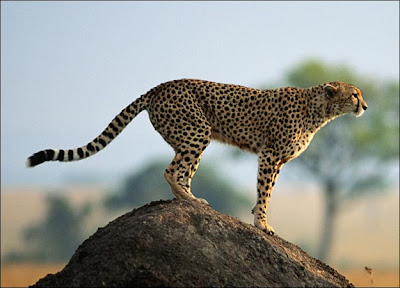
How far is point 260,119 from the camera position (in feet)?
25.2

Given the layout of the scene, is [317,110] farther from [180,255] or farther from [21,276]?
[21,276]

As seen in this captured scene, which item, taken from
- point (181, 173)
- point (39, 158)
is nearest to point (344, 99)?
point (181, 173)

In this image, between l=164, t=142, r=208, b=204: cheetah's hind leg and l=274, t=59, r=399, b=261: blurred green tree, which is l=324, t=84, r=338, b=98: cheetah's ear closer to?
l=164, t=142, r=208, b=204: cheetah's hind leg

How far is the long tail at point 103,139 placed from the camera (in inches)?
282

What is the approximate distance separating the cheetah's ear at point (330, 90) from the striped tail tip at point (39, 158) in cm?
274

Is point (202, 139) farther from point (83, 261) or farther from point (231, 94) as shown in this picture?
point (83, 261)

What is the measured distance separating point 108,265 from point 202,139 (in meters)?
1.84

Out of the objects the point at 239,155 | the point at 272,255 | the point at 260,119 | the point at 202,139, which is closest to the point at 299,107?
the point at 260,119

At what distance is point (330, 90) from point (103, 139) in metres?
2.28

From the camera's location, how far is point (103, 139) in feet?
24.5

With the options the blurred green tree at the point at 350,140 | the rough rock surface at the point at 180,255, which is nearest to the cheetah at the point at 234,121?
the rough rock surface at the point at 180,255

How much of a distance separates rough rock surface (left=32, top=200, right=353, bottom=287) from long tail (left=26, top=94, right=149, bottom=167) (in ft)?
2.94

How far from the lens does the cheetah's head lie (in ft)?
25.5

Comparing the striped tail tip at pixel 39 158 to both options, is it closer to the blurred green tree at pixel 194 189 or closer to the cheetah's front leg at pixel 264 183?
the cheetah's front leg at pixel 264 183
